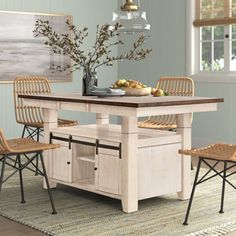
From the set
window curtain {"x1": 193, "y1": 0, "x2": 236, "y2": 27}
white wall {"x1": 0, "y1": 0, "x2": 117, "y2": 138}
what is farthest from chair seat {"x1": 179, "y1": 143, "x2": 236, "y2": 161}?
white wall {"x1": 0, "y1": 0, "x2": 117, "y2": 138}

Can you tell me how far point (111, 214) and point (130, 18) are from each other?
1.47 metres

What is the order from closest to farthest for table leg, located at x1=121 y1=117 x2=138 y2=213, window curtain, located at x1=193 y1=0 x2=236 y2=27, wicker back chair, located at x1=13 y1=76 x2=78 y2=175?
1. table leg, located at x1=121 y1=117 x2=138 y2=213
2. wicker back chair, located at x1=13 y1=76 x2=78 y2=175
3. window curtain, located at x1=193 y1=0 x2=236 y2=27

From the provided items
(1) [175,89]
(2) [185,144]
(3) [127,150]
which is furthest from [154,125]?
(3) [127,150]

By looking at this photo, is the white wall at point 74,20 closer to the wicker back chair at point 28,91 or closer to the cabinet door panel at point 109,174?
the wicker back chair at point 28,91

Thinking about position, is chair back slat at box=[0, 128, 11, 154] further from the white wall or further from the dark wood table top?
the white wall

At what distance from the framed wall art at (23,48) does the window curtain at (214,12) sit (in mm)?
1727

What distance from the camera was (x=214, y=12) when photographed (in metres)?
6.67

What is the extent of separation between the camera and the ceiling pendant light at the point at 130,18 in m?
4.16

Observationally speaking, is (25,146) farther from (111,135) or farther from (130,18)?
(130,18)

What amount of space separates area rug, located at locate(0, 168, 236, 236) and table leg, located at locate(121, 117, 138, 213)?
10 cm

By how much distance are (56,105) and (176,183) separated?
3.53 ft

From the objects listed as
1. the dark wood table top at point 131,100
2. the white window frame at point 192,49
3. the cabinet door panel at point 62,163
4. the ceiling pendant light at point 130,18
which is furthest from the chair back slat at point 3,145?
the white window frame at point 192,49

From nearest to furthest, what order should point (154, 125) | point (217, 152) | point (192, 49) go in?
point (217, 152) → point (154, 125) → point (192, 49)

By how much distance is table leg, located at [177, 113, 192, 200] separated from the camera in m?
4.10
